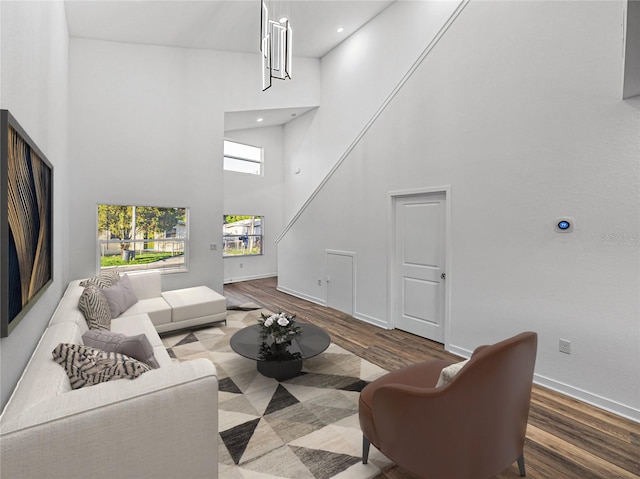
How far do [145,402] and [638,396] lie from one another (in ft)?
11.0

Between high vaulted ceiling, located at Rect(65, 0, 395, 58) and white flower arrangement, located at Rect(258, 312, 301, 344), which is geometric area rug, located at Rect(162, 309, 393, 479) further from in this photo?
high vaulted ceiling, located at Rect(65, 0, 395, 58)

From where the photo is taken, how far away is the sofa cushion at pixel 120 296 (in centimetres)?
349

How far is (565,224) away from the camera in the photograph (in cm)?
270

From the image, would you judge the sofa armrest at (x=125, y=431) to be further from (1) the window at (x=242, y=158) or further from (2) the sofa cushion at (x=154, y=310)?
(1) the window at (x=242, y=158)

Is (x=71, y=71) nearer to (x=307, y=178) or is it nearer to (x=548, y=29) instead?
(x=307, y=178)

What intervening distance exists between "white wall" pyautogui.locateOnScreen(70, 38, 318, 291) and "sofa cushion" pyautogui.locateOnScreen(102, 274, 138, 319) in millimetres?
1190

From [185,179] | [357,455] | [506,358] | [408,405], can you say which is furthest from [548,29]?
[185,179]

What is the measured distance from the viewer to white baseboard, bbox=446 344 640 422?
7.83 feet

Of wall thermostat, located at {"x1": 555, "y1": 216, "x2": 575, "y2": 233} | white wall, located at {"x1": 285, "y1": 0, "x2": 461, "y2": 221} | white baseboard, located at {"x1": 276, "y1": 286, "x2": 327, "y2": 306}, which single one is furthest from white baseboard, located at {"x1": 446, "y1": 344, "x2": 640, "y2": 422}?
white wall, located at {"x1": 285, "y1": 0, "x2": 461, "y2": 221}

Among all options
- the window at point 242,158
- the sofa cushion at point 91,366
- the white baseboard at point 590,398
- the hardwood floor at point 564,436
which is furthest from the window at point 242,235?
the white baseboard at point 590,398

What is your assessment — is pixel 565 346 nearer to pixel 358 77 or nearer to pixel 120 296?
pixel 120 296

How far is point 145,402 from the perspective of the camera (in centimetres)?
126

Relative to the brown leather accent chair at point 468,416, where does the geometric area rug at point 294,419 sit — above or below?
below

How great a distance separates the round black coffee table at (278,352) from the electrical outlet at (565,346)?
2.06m
